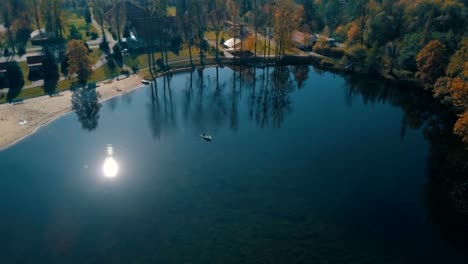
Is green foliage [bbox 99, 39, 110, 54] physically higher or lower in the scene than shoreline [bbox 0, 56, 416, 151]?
higher

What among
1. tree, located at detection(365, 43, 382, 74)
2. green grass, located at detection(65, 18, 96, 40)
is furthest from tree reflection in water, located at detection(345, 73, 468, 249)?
green grass, located at detection(65, 18, 96, 40)

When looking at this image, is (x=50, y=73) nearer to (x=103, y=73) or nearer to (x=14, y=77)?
(x=14, y=77)

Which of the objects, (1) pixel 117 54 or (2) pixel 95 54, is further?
(2) pixel 95 54

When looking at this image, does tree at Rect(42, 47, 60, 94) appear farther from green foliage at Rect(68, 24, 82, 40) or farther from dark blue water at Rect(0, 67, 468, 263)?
green foliage at Rect(68, 24, 82, 40)

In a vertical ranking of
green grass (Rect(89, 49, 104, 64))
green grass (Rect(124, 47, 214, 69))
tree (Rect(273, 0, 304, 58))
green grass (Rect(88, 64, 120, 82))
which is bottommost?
green grass (Rect(88, 64, 120, 82))

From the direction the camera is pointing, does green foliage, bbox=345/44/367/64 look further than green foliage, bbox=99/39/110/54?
No

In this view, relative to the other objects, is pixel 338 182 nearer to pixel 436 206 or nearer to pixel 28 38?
pixel 436 206

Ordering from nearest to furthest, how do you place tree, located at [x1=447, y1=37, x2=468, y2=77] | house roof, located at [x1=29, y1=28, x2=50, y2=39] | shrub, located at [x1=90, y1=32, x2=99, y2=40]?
tree, located at [x1=447, y1=37, x2=468, y2=77] → house roof, located at [x1=29, y1=28, x2=50, y2=39] → shrub, located at [x1=90, y1=32, x2=99, y2=40]

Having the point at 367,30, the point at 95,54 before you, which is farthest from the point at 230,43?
the point at 367,30
